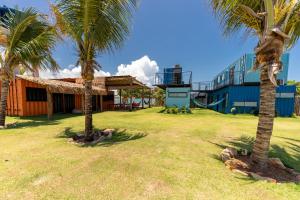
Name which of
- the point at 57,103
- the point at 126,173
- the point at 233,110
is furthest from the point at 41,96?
the point at 233,110

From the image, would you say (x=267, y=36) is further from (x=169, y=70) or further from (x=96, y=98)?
(x=96, y=98)

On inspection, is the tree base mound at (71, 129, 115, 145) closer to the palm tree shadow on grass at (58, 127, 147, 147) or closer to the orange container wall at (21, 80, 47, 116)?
the palm tree shadow on grass at (58, 127, 147, 147)

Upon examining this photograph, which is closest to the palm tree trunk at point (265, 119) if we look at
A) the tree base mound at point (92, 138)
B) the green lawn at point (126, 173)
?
the green lawn at point (126, 173)

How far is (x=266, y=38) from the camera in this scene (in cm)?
351

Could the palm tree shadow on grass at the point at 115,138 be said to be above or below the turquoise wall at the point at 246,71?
below

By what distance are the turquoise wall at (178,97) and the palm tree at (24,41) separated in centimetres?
1193

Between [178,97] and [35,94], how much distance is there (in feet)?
41.8

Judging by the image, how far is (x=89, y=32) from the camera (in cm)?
541

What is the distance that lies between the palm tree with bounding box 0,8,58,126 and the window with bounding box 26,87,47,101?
14.1 feet

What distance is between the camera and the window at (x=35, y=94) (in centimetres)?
1229

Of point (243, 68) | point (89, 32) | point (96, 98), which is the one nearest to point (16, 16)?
point (89, 32)

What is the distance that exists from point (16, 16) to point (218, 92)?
1938cm

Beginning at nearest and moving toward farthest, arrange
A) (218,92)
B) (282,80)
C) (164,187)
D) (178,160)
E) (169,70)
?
1. (164,187)
2. (178,160)
3. (282,80)
4. (169,70)
5. (218,92)

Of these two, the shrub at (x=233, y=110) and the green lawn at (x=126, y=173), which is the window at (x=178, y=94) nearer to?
the shrub at (x=233, y=110)
